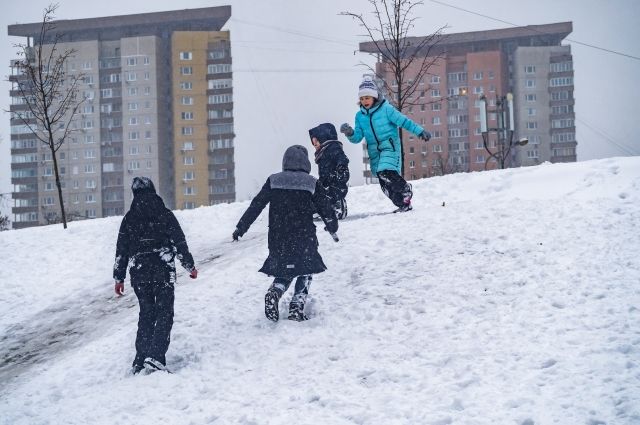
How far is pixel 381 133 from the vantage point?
32.2ft

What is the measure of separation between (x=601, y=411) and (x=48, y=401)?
16.5ft

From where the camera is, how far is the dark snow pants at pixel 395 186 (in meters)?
9.80

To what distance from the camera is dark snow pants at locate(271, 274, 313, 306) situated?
685 cm

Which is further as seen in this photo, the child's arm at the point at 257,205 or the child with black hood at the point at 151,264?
the child's arm at the point at 257,205

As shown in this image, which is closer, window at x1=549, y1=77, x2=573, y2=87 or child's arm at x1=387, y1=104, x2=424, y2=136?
child's arm at x1=387, y1=104, x2=424, y2=136

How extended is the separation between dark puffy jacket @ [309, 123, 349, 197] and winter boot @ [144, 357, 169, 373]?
4704 mm

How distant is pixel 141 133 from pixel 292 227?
252 feet

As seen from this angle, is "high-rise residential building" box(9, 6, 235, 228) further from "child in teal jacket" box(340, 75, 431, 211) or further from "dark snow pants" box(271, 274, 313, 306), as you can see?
"dark snow pants" box(271, 274, 313, 306)

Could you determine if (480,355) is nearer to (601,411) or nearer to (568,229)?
(601,411)

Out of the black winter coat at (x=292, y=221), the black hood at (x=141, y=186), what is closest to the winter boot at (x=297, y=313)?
the black winter coat at (x=292, y=221)

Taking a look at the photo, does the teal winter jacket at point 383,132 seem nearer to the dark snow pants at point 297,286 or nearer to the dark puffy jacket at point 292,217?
the dark puffy jacket at point 292,217

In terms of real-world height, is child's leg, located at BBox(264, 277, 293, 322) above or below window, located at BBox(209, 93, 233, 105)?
below

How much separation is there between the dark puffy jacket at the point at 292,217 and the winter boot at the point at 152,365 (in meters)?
1.50

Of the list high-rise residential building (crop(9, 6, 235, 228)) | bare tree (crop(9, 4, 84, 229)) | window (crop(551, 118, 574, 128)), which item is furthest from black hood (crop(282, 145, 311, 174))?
window (crop(551, 118, 574, 128))
